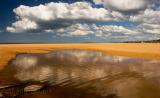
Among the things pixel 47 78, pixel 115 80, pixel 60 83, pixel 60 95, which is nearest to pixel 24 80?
pixel 47 78

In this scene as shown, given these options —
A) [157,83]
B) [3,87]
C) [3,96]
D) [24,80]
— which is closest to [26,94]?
[3,96]

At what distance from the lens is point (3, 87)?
14828 mm

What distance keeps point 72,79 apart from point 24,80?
11.8 feet

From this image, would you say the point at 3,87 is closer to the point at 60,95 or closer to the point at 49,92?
the point at 49,92

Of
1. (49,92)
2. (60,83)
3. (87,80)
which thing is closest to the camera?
(49,92)

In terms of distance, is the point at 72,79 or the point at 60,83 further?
the point at 72,79

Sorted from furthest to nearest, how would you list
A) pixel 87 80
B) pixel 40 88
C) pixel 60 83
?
pixel 87 80, pixel 60 83, pixel 40 88

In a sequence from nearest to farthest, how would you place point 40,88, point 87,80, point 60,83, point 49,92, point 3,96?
point 3,96, point 49,92, point 40,88, point 60,83, point 87,80

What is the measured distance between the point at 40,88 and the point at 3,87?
97.4 inches

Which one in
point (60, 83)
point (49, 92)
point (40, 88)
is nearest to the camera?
point (49, 92)

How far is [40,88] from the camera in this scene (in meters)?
14.5

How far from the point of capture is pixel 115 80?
16984 millimetres

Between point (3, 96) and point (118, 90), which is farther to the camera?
point (118, 90)

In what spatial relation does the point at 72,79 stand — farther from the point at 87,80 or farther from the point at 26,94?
the point at 26,94
